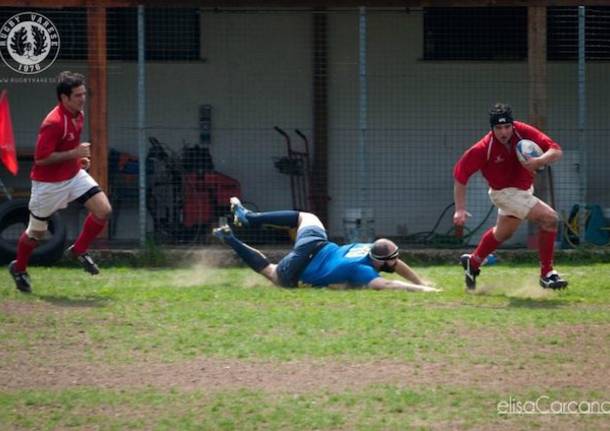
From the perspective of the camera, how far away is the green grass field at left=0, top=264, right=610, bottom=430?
25.7 ft

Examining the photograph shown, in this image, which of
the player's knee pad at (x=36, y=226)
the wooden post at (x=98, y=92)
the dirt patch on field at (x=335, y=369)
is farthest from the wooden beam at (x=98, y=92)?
the dirt patch on field at (x=335, y=369)

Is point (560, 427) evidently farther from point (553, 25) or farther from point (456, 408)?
point (553, 25)

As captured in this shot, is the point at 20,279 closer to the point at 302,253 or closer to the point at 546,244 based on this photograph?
the point at 302,253

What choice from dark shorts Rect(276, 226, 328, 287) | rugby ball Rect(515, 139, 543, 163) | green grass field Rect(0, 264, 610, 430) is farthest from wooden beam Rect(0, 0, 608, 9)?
dark shorts Rect(276, 226, 328, 287)

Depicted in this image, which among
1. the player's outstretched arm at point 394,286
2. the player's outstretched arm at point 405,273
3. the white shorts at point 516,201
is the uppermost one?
the white shorts at point 516,201

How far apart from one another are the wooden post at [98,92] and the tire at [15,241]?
0.94 m

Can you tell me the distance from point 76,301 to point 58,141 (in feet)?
4.83

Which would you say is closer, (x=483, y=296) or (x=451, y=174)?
(x=483, y=296)

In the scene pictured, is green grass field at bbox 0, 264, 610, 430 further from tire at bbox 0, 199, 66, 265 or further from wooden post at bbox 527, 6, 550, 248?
wooden post at bbox 527, 6, 550, 248

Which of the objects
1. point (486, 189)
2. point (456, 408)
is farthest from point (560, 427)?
point (486, 189)

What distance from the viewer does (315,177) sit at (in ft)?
57.2

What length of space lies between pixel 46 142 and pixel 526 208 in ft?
14.4

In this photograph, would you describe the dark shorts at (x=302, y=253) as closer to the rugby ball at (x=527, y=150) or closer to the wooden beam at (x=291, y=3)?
the rugby ball at (x=527, y=150)

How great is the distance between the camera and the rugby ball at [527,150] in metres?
11.5
